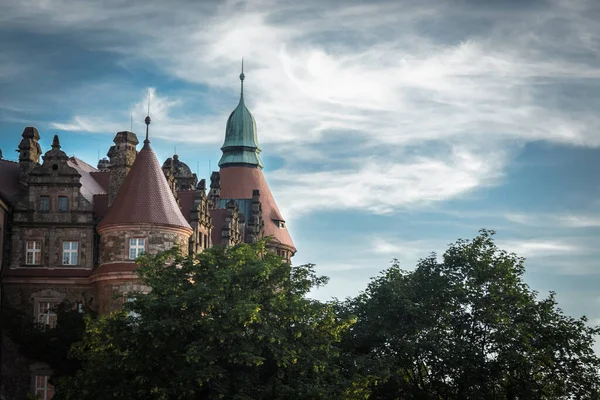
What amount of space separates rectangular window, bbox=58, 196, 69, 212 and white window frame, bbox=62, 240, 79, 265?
6.30 feet

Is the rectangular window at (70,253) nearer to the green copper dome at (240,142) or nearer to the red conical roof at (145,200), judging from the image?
the red conical roof at (145,200)

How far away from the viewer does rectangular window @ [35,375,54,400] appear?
229 ft

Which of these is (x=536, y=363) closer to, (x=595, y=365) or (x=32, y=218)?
(x=595, y=365)

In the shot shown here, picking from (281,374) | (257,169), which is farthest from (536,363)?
(257,169)

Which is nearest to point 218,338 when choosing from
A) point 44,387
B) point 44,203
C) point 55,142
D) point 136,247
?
point 136,247

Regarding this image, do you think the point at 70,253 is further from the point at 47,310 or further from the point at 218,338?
the point at 218,338

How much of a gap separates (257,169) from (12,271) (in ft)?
127

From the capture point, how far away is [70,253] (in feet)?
238

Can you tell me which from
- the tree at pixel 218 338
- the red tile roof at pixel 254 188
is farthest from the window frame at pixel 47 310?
the red tile roof at pixel 254 188

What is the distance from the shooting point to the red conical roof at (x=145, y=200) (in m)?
70.3

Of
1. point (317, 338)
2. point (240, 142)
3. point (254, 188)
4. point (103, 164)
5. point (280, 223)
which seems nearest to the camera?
point (317, 338)

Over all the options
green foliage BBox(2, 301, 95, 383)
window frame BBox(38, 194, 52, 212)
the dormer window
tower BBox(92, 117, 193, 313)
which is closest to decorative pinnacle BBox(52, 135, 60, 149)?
window frame BBox(38, 194, 52, 212)

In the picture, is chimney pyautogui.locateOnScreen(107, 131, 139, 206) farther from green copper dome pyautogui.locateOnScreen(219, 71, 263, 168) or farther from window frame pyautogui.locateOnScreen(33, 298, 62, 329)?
green copper dome pyautogui.locateOnScreen(219, 71, 263, 168)

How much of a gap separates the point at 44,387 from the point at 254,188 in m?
37.9
